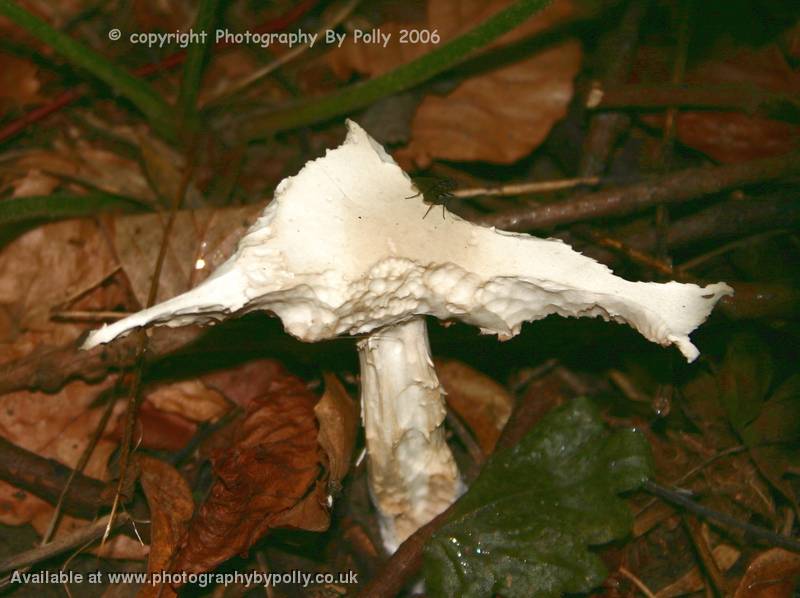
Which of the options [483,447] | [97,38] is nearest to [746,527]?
[483,447]

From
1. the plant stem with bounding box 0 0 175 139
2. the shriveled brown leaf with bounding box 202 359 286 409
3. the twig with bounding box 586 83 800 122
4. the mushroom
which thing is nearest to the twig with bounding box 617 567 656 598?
the mushroom

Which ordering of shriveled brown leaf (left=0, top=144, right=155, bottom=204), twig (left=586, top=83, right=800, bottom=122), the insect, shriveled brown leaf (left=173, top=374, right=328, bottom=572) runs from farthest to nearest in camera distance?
shriveled brown leaf (left=0, top=144, right=155, bottom=204) → twig (left=586, top=83, right=800, bottom=122) → shriveled brown leaf (left=173, top=374, right=328, bottom=572) → the insect

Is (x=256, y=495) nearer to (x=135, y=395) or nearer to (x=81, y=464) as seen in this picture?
(x=135, y=395)

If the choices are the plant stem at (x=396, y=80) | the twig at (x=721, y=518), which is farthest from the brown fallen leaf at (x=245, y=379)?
the twig at (x=721, y=518)

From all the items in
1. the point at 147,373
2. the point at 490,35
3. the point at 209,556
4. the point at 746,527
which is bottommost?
the point at 746,527

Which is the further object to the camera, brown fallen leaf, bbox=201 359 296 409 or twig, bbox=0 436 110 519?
brown fallen leaf, bbox=201 359 296 409

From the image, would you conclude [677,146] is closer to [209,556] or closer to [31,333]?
[209,556]

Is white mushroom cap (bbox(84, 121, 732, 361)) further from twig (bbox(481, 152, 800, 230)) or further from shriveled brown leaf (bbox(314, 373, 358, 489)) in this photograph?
twig (bbox(481, 152, 800, 230))

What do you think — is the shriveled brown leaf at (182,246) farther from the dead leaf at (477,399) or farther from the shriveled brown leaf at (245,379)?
the dead leaf at (477,399)
